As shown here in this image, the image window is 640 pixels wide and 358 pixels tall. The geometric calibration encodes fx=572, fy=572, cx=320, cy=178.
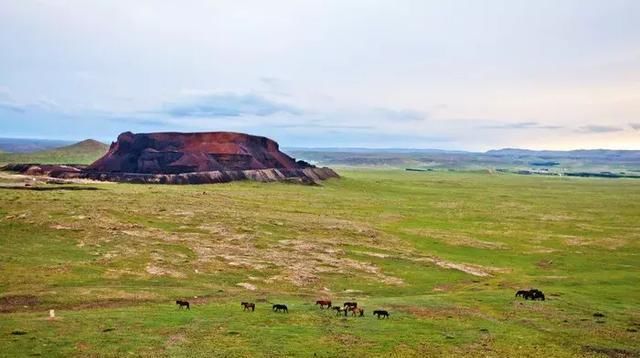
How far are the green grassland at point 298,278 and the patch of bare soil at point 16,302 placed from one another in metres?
0.13

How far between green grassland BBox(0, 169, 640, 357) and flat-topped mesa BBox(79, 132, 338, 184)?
50.7 meters

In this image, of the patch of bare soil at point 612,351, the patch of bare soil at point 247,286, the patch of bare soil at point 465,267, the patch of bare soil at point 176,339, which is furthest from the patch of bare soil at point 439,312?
the patch of bare soil at point 465,267

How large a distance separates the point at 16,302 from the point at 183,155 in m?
142

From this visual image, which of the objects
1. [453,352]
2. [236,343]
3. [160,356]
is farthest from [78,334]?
[453,352]

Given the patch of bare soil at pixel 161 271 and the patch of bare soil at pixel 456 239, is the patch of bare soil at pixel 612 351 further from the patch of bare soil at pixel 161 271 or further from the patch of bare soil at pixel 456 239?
the patch of bare soil at pixel 456 239

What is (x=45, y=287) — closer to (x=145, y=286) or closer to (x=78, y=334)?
(x=145, y=286)

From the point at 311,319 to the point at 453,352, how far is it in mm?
10171

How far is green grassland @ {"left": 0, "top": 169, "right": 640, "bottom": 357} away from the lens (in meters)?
33.3

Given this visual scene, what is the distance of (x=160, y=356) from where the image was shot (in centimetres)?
2920

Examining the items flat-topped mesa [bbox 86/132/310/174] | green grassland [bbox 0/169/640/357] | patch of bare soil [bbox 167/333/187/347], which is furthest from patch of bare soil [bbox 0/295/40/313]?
flat-topped mesa [bbox 86/132/310/174]

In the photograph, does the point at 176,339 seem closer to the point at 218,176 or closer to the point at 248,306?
the point at 248,306

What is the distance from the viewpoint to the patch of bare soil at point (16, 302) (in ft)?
126

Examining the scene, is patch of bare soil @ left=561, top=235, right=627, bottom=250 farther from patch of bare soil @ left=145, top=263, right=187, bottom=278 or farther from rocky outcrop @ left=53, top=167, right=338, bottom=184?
rocky outcrop @ left=53, top=167, right=338, bottom=184

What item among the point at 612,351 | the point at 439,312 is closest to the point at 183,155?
the point at 439,312
